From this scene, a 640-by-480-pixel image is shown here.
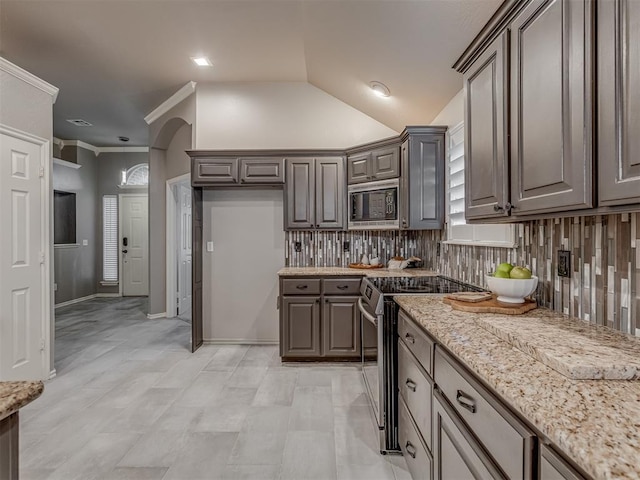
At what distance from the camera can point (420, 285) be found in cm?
245

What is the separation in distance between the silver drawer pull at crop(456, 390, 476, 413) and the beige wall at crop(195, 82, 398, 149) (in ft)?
11.0

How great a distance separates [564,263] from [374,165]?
2196mm

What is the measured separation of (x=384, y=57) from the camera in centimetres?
274

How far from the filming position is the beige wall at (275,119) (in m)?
4.02

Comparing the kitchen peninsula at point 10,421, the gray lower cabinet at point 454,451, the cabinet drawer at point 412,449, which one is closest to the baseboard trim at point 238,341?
the cabinet drawer at point 412,449

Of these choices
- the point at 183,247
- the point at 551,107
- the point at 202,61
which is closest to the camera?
the point at 551,107

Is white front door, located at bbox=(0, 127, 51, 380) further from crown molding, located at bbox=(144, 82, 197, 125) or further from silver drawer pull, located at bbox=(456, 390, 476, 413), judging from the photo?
A: silver drawer pull, located at bbox=(456, 390, 476, 413)

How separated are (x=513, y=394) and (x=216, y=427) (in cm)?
208

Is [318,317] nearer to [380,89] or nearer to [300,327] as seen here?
[300,327]

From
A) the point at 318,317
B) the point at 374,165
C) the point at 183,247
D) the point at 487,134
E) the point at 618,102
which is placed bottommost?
the point at 318,317

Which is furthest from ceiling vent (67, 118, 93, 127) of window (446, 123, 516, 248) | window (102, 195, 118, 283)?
window (446, 123, 516, 248)

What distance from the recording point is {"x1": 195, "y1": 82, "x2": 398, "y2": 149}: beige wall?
4.02 meters

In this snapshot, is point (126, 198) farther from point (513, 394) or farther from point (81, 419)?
point (513, 394)

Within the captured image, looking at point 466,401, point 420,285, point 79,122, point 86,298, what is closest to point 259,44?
point 420,285
